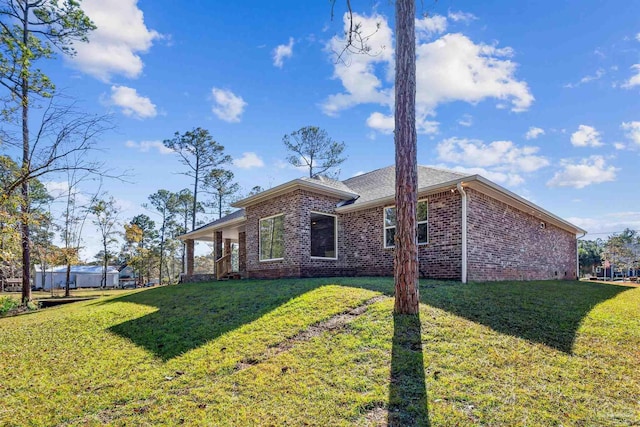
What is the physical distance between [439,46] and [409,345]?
7.43 m

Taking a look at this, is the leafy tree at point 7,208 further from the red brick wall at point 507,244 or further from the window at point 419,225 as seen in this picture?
the red brick wall at point 507,244

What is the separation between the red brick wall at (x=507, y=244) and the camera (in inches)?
389

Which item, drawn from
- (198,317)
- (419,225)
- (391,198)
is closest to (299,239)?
(391,198)

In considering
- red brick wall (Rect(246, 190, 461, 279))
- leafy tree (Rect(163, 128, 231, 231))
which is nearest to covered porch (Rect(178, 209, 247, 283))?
red brick wall (Rect(246, 190, 461, 279))

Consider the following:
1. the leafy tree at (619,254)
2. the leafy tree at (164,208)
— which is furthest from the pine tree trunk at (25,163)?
the leafy tree at (619,254)

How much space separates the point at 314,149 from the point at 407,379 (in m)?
24.7

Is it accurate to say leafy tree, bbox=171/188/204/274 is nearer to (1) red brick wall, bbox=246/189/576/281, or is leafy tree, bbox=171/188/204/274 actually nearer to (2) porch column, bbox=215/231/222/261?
(2) porch column, bbox=215/231/222/261

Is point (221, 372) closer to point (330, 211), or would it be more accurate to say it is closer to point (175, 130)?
point (330, 211)

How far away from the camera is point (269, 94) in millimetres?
14234

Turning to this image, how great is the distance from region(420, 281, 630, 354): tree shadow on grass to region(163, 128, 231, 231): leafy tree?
2585 cm

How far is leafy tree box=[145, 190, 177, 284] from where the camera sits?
38781 millimetres

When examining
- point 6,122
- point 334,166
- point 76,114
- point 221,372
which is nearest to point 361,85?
point 76,114

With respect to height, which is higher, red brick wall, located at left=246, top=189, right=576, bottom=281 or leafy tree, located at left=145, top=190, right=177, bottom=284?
leafy tree, located at left=145, top=190, right=177, bottom=284

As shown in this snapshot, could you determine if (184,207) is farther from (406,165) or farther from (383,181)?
(406,165)
